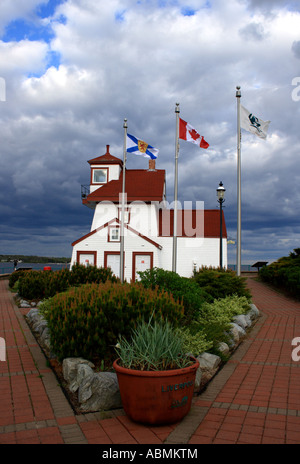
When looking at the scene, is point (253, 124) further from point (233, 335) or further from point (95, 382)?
point (95, 382)

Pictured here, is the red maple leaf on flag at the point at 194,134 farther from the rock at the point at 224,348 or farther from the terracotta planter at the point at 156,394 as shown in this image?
the terracotta planter at the point at 156,394

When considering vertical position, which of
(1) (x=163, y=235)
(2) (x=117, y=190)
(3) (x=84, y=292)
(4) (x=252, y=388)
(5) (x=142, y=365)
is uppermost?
(2) (x=117, y=190)

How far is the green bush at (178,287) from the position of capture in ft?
34.6

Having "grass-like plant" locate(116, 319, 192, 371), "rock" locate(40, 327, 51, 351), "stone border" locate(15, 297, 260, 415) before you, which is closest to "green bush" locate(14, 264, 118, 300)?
"rock" locate(40, 327, 51, 351)

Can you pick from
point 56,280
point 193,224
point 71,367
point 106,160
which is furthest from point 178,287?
point 106,160

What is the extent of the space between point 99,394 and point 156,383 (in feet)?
3.91

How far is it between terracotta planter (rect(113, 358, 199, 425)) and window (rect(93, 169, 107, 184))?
31597 mm

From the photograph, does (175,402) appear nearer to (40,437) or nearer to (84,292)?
(40,437)

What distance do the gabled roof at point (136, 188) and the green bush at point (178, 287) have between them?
68.6 ft

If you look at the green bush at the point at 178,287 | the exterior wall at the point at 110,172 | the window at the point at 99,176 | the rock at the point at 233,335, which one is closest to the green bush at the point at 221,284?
the green bush at the point at 178,287

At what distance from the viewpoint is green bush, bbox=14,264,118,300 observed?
15273 mm
